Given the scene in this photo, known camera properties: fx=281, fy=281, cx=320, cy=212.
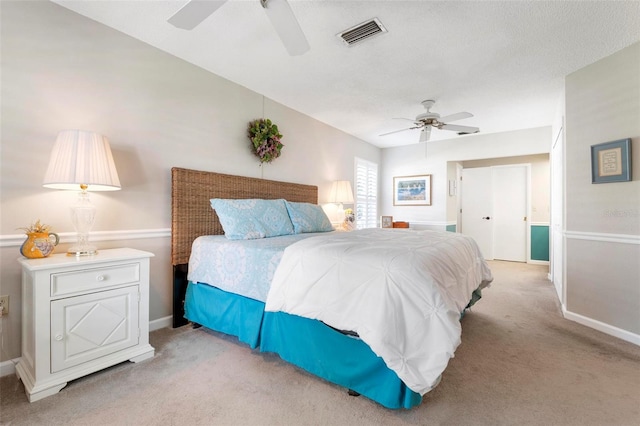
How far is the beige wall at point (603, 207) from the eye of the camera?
2410 mm

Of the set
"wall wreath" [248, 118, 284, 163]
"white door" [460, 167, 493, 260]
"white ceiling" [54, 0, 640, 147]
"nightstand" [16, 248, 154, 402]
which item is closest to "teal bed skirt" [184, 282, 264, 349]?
"nightstand" [16, 248, 154, 402]

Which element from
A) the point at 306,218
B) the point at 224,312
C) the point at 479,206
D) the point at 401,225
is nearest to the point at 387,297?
the point at 224,312

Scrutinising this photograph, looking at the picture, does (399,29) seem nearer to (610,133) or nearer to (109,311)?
(610,133)

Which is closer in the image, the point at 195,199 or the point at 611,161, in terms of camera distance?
the point at 611,161

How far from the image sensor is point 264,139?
11.2 feet

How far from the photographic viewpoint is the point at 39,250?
179 cm

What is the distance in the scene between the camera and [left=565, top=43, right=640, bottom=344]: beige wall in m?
2.41

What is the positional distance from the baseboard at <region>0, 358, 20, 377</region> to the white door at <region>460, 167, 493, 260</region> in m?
7.01

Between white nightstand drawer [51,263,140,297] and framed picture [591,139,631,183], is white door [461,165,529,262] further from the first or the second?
white nightstand drawer [51,263,140,297]

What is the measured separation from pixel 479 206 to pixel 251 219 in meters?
5.58

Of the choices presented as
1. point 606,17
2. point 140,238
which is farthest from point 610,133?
point 140,238

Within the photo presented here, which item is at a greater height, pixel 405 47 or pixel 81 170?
pixel 405 47

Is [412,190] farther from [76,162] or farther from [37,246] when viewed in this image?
[37,246]

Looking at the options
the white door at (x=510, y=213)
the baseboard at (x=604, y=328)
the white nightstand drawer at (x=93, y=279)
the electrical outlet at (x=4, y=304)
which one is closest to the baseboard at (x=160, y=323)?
the white nightstand drawer at (x=93, y=279)
